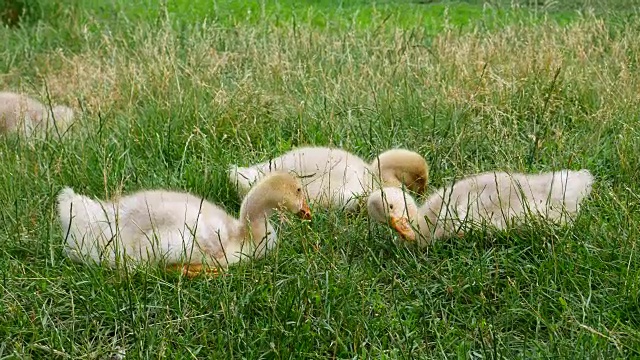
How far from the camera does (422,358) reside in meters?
3.56

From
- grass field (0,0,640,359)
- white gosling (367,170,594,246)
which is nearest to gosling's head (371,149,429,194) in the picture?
grass field (0,0,640,359)

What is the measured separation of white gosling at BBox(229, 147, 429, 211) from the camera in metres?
5.01

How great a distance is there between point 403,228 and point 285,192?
0.56 m

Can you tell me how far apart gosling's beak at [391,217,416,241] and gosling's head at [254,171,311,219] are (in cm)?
45

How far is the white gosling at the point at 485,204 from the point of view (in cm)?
435

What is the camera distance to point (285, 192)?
4.55 meters

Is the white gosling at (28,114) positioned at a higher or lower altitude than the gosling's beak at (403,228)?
lower

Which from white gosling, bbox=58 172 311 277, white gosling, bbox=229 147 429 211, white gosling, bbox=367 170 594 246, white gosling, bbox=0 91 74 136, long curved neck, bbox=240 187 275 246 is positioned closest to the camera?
white gosling, bbox=58 172 311 277

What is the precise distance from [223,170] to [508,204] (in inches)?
59.2

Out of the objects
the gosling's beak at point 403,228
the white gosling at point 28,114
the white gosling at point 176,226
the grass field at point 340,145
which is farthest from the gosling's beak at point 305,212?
the white gosling at point 28,114

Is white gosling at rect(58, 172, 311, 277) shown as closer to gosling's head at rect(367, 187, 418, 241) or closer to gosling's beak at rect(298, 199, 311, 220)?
gosling's beak at rect(298, 199, 311, 220)

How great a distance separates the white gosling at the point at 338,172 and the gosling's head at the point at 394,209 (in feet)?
1.08

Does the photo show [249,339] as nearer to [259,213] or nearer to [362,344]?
[362,344]

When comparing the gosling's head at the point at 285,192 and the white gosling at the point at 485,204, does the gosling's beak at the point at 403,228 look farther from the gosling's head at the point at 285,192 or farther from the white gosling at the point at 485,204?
the gosling's head at the point at 285,192
